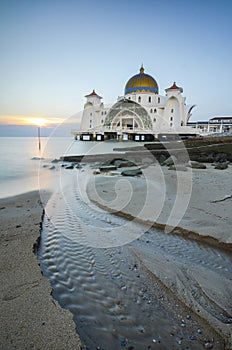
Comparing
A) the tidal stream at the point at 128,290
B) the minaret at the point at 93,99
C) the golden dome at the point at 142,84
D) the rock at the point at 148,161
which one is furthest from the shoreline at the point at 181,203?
the minaret at the point at 93,99

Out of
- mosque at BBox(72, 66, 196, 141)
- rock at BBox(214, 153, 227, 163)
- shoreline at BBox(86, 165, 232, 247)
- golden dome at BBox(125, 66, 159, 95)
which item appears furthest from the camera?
golden dome at BBox(125, 66, 159, 95)

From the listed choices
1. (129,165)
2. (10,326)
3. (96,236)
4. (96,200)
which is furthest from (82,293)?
(129,165)

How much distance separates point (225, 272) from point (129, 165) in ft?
31.6

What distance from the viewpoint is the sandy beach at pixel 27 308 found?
1.57 metres

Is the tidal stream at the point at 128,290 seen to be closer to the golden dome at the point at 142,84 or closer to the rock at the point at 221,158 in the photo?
the rock at the point at 221,158

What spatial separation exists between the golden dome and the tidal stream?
52.3 meters

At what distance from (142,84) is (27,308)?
54.8 m

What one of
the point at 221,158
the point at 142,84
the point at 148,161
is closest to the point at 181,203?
the point at 148,161

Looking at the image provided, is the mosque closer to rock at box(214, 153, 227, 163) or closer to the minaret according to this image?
the minaret

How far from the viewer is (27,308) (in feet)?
6.07

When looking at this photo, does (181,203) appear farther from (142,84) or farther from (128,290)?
(142,84)

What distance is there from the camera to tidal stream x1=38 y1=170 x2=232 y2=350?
1.74 metres

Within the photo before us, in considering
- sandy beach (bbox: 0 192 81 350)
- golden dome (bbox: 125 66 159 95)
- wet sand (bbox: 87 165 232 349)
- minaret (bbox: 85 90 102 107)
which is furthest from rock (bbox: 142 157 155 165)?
minaret (bbox: 85 90 102 107)

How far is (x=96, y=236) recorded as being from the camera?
12.1 feet
